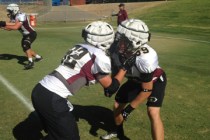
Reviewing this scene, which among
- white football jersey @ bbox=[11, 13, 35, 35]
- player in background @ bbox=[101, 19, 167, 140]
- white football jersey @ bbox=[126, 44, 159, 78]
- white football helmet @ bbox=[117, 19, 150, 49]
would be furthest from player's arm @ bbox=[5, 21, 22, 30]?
white football jersey @ bbox=[126, 44, 159, 78]

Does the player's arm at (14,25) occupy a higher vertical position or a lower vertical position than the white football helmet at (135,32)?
lower

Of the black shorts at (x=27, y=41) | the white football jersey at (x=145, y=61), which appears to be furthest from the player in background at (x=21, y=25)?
the white football jersey at (x=145, y=61)

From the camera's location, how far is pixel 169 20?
115ft

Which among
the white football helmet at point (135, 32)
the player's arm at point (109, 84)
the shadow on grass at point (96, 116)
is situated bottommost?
the shadow on grass at point (96, 116)

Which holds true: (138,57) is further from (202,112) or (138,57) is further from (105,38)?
(202,112)

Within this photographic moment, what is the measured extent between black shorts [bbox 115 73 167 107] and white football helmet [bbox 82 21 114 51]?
50.2 inches

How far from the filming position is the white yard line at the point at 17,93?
805 centimetres

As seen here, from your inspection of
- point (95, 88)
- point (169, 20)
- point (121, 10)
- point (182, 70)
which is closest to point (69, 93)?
point (95, 88)

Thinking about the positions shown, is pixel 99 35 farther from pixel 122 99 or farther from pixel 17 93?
pixel 17 93

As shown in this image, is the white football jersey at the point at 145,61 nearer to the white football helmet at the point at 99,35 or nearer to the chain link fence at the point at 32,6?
the white football helmet at the point at 99,35

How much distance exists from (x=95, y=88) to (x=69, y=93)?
5.17m

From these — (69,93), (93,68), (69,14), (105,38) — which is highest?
(105,38)

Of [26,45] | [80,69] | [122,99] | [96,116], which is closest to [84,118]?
[96,116]

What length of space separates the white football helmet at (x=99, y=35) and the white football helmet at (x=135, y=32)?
373 millimetres
